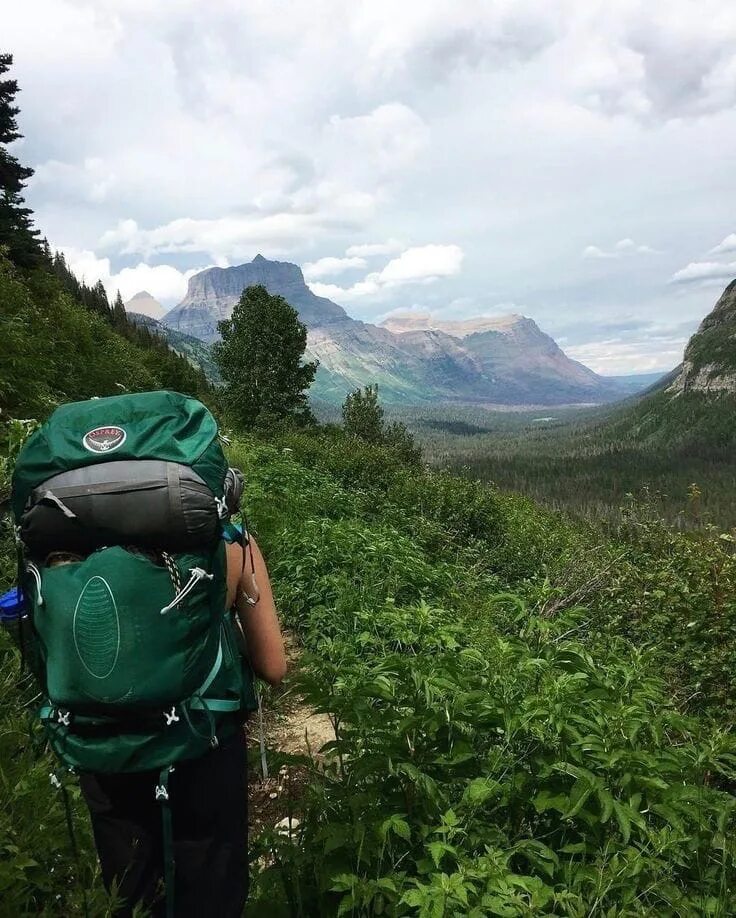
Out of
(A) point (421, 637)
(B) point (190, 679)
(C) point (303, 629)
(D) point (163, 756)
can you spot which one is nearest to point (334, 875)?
(D) point (163, 756)

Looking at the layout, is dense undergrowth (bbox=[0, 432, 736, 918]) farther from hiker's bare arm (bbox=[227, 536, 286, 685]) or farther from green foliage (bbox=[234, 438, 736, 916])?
hiker's bare arm (bbox=[227, 536, 286, 685])

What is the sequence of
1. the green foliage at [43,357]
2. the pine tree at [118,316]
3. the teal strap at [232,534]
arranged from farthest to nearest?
the pine tree at [118,316]
the green foliage at [43,357]
the teal strap at [232,534]

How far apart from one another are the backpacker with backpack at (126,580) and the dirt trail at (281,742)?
199 centimetres

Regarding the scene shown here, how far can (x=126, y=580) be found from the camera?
158 cm

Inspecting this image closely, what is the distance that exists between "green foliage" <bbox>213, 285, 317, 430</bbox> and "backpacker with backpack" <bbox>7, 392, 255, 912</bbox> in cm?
3088

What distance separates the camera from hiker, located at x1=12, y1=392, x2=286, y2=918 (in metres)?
1.59

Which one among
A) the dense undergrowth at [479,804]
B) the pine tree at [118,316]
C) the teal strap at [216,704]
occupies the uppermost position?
the pine tree at [118,316]

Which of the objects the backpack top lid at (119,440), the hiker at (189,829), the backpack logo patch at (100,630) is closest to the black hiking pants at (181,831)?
the hiker at (189,829)

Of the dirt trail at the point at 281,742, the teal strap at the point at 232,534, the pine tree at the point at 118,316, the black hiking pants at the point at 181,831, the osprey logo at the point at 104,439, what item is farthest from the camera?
the pine tree at the point at 118,316

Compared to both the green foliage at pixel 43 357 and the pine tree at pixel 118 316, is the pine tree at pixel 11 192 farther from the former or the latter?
the pine tree at pixel 118 316

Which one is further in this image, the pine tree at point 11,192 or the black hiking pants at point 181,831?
the pine tree at point 11,192

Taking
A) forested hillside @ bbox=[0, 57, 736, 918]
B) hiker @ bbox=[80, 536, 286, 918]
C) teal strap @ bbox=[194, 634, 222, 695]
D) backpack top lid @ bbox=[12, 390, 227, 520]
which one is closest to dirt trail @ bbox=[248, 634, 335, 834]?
forested hillside @ bbox=[0, 57, 736, 918]

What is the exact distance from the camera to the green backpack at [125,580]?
1.58 metres

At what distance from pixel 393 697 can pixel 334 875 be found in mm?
687
